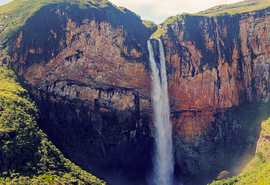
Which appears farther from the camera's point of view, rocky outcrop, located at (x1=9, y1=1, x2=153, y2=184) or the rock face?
the rock face

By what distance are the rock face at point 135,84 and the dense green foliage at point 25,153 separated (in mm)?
7775

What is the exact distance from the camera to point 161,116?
42.7 meters

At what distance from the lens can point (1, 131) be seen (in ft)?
75.5

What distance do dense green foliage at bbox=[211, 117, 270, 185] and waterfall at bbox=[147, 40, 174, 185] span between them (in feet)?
37.9

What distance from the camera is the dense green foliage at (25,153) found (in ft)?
72.0

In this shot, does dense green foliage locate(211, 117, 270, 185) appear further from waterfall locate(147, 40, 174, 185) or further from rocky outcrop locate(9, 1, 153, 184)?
rocky outcrop locate(9, 1, 153, 184)

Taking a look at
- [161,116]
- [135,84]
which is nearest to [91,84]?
[135,84]

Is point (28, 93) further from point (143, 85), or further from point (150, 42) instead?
point (150, 42)

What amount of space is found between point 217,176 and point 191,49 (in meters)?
22.7

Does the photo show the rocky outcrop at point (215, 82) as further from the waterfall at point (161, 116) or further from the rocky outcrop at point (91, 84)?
the rocky outcrop at point (91, 84)

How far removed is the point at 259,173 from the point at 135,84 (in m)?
22.8

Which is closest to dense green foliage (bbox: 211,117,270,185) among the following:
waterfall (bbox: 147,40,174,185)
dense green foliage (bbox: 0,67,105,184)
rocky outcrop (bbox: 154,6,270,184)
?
rocky outcrop (bbox: 154,6,270,184)

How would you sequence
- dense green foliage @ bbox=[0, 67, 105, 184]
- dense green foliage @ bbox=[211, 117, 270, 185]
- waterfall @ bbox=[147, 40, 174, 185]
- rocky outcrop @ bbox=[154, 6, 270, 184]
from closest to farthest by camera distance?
dense green foliage @ bbox=[0, 67, 105, 184] → dense green foliage @ bbox=[211, 117, 270, 185] → waterfall @ bbox=[147, 40, 174, 185] → rocky outcrop @ bbox=[154, 6, 270, 184]

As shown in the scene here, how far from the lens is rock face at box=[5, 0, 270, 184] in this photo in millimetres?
37281
